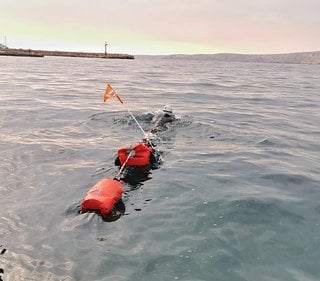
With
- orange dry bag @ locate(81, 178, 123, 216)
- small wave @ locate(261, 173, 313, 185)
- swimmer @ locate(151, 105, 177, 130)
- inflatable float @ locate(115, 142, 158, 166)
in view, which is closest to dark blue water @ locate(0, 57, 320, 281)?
small wave @ locate(261, 173, 313, 185)

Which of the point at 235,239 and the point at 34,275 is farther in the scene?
the point at 235,239

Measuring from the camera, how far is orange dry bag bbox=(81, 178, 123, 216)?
7.55m

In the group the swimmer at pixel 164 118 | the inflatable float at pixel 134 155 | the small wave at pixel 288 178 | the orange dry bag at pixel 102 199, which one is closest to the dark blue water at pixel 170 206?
the small wave at pixel 288 178

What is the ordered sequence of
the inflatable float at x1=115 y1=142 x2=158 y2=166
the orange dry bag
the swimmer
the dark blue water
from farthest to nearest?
the swimmer
the inflatable float at x1=115 y1=142 x2=158 y2=166
the orange dry bag
the dark blue water

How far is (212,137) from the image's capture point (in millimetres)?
15242

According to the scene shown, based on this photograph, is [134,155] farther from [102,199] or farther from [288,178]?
[288,178]

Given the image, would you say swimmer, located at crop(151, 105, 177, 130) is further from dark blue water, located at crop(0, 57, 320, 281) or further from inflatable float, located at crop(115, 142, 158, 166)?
inflatable float, located at crop(115, 142, 158, 166)

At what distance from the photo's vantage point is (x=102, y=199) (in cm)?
763

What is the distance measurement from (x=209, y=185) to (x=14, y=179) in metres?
4.88

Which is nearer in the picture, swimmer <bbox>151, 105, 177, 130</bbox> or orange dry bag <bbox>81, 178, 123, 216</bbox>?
orange dry bag <bbox>81, 178, 123, 216</bbox>

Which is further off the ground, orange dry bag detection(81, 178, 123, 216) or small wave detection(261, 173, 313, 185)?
orange dry bag detection(81, 178, 123, 216)

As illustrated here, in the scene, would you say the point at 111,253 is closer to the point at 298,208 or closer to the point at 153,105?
the point at 298,208

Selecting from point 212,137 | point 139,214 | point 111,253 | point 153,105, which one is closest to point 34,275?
point 111,253

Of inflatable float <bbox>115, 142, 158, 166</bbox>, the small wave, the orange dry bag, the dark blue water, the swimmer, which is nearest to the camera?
the dark blue water
